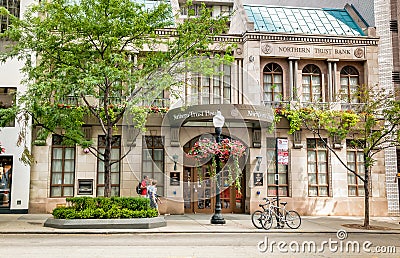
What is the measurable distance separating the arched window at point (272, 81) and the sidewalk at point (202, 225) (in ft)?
22.3

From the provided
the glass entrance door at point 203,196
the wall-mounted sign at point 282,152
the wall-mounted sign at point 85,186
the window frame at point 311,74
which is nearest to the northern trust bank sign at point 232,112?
the wall-mounted sign at point 282,152

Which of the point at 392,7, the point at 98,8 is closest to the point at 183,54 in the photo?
the point at 98,8

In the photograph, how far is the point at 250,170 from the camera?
24.0 metres

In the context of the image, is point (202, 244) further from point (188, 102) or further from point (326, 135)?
point (326, 135)

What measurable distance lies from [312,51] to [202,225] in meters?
12.3

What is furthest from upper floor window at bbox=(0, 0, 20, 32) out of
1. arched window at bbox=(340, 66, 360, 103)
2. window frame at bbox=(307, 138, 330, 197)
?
arched window at bbox=(340, 66, 360, 103)

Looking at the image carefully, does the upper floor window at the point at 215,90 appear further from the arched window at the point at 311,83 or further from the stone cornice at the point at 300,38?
the arched window at the point at 311,83

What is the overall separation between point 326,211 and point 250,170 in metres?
4.68

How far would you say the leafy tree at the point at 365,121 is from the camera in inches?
771

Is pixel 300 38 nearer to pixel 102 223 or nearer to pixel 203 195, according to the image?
pixel 203 195

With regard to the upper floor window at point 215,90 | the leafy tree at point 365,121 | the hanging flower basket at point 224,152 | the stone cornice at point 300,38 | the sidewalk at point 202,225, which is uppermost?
the stone cornice at point 300,38

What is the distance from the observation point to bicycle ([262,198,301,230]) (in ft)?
57.7

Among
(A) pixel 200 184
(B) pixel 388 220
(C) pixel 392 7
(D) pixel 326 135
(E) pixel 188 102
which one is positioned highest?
(C) pixel 392 7

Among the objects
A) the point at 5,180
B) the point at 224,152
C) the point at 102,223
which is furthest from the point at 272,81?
the point at 5,180
